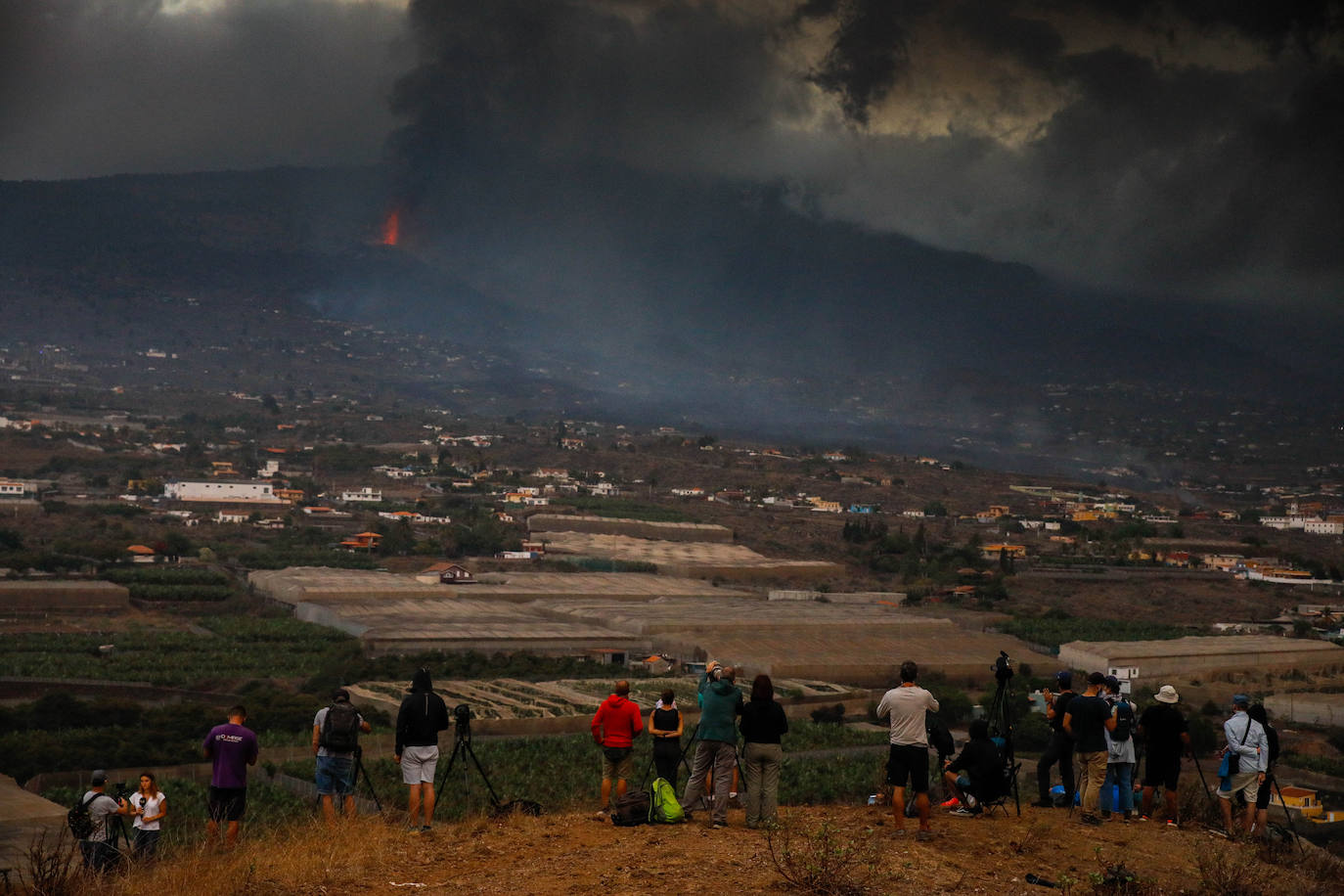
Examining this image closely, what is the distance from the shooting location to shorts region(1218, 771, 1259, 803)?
14859 millimetres

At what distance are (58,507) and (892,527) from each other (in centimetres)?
4627

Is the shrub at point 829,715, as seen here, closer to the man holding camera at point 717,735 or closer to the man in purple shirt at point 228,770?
the man holding camera at point 717,735

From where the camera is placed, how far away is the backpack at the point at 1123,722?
48.6 ft

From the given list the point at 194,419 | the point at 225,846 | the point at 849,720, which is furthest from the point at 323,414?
the point at 225,846

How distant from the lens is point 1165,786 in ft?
49.9

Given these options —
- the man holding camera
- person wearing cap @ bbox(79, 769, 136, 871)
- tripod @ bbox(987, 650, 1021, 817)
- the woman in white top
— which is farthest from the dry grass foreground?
person wearing cap @ bbox(79, 769, 136, 871)

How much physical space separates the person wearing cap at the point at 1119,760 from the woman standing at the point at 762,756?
10.7ft

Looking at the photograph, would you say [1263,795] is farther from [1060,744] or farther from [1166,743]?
[1060,744]

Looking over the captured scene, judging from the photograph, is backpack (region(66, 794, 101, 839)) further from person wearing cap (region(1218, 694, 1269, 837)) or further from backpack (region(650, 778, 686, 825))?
person wearing cap (region(1218, 694, 1269, 837))

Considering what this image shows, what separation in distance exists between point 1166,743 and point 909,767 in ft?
9.91

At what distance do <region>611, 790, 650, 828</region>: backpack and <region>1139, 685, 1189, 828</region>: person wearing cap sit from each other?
4779mm

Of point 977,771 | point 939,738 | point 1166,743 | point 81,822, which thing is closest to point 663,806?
point 939,738

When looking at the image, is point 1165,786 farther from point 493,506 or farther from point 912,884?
point 493,506

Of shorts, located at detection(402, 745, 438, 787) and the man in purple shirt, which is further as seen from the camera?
shorts, located at detection(402, 745, 438, 787)
